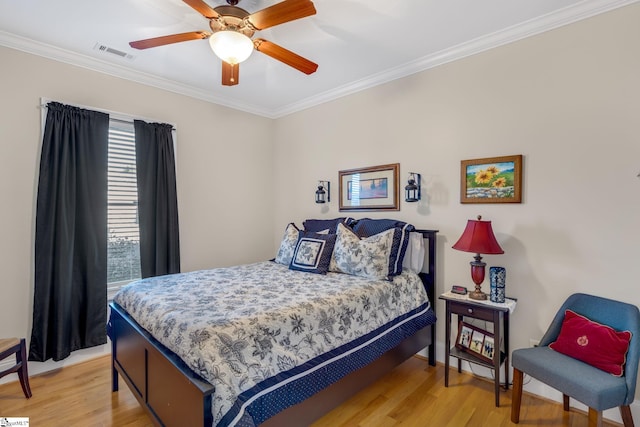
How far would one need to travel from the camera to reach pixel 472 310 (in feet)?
7.84

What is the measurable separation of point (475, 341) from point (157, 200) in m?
3.27

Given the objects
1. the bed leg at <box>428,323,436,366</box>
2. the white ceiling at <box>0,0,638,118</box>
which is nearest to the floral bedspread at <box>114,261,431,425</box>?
the bed leg at <box>428,323,436,366</box>

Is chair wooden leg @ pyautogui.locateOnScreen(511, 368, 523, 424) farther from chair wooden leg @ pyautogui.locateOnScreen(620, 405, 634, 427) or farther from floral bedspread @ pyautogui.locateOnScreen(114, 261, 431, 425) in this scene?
floral bedspread @ pyautogui.locateOnScreen(114, 261, 431, 425)

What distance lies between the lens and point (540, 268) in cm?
237

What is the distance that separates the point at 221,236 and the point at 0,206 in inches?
78.3

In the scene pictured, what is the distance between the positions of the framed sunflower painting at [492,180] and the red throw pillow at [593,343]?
93 cm

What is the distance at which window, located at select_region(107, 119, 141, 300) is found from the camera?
3.11 meters

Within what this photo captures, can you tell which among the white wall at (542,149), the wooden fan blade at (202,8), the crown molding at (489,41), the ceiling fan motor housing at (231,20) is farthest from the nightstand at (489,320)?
the wooden fan blade at (202,8)

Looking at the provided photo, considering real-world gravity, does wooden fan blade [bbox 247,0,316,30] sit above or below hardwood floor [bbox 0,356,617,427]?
above

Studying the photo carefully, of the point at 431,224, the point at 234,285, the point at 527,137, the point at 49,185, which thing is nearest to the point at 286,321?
the point at 234,285

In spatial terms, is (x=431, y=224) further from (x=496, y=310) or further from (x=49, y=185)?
(x=49, y=185)

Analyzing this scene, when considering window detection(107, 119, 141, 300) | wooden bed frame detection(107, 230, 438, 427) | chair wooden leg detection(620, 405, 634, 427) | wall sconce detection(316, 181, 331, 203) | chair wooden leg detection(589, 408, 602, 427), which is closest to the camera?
wooden bed frame detection(107, 230, 438, 427)

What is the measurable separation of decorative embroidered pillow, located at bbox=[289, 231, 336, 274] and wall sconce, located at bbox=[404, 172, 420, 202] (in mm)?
826

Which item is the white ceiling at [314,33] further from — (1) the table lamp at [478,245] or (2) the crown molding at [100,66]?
(1) the table lamp at [478,245]
